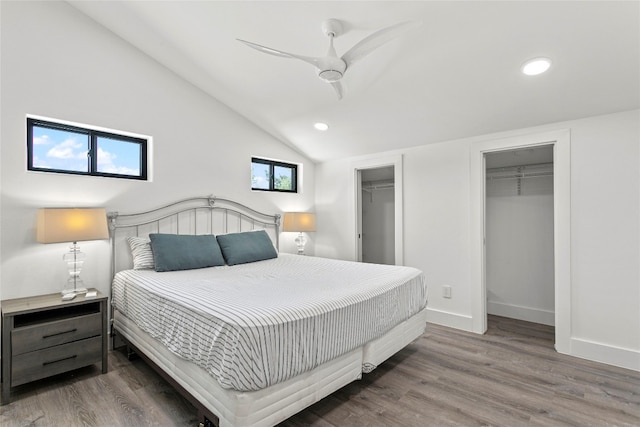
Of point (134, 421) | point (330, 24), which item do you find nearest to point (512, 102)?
point (330, 24)

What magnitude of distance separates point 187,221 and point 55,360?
1.70m

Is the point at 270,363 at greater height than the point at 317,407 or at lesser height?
greater

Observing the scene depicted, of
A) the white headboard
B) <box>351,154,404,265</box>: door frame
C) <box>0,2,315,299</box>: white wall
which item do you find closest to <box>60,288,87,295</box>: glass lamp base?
<box>0,2,315,299</box>: white wall

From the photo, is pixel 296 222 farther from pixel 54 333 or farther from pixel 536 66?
pixel 536 66

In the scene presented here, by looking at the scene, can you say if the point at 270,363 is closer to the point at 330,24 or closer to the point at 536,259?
the point at 330,24

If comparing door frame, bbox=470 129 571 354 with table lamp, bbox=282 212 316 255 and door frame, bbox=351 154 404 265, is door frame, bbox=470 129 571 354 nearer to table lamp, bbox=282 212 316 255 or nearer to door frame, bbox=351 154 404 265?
door frame, bbox=351 154 404 265

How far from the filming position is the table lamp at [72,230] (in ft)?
7.93

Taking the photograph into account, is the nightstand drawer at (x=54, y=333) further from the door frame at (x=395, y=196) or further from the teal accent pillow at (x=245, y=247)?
the door frame at (x=395, y=196)

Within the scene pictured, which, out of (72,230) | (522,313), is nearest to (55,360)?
(72,230)

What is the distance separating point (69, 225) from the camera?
2484mm

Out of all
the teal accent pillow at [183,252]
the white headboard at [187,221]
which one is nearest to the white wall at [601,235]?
the white headboard at [187,221]

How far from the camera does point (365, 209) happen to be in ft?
18.7

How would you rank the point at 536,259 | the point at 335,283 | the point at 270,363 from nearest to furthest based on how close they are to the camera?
the point at 270,363
the point at 335,283
the point at 536,259

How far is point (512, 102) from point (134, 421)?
3829 millimetres
